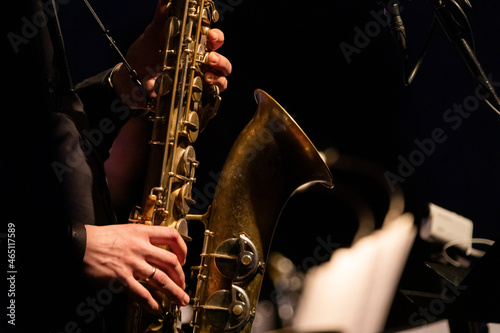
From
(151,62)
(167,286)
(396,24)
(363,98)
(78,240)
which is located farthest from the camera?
(363,98)

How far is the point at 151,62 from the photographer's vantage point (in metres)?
1.87

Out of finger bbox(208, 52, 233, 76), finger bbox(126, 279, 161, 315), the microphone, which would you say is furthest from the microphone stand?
finger bbox(126, 279, 161, 315)

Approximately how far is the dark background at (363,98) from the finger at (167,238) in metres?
1.69

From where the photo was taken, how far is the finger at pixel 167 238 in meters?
1.28

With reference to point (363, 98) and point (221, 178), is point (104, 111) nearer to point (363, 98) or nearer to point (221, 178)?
point (221, 178)

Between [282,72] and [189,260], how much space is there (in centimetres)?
135

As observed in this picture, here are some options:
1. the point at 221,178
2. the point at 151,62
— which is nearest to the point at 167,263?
the point at 221,178

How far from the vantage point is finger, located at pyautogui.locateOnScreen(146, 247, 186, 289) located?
49.4 inches

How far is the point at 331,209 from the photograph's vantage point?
3.31 m

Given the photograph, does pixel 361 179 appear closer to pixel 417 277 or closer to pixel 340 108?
pixel 340 108

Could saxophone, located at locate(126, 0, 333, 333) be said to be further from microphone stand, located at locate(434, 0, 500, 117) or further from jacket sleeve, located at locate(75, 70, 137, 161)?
microphone stand, located at locate(434, 0, 500, 117)

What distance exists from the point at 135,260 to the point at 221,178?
548 millimetres

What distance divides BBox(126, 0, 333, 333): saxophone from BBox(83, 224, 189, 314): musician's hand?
0.85 feet

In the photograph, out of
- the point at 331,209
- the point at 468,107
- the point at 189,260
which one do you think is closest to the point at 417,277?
the point at 331,209
